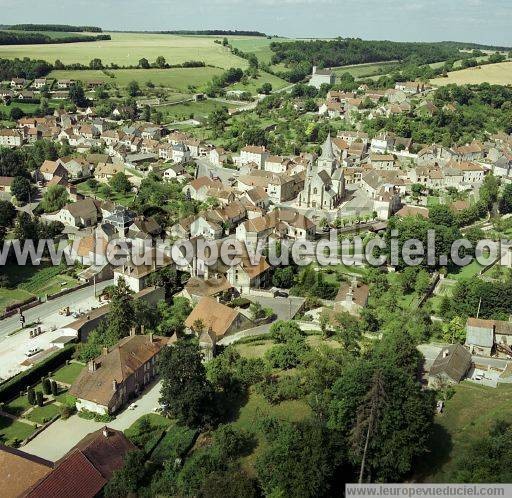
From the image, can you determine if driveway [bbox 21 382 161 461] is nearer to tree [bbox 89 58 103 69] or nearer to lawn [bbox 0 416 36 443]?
lawn [bbox 0 416 36 443]

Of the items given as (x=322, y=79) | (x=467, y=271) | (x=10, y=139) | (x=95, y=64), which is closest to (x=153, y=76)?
(x=95, y=64)

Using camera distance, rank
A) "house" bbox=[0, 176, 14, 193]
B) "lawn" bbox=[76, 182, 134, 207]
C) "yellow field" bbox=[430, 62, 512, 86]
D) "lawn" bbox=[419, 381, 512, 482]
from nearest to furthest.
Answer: "lawn" bbox=[419, 381, 512, 482], "lawn" bbox=[76, 182, 134, 207], "house" bbox=[0, 176, 14, 193], "yellow field" bbox=[430, 62, 512, 86]

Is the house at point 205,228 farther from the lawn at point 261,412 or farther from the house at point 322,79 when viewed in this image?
the house at point 322,79

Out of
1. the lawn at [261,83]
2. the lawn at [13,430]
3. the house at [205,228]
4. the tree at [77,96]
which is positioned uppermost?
the lawn at [261,83]

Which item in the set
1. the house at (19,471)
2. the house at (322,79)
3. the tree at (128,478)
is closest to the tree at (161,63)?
the house at (322,79)

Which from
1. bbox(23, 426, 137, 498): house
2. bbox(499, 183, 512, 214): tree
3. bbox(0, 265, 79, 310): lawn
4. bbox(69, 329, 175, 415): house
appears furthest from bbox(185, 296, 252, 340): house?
bbox(499, 183, 512, 214): tree

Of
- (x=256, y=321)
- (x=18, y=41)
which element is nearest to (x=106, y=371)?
(x=256, y=321)
